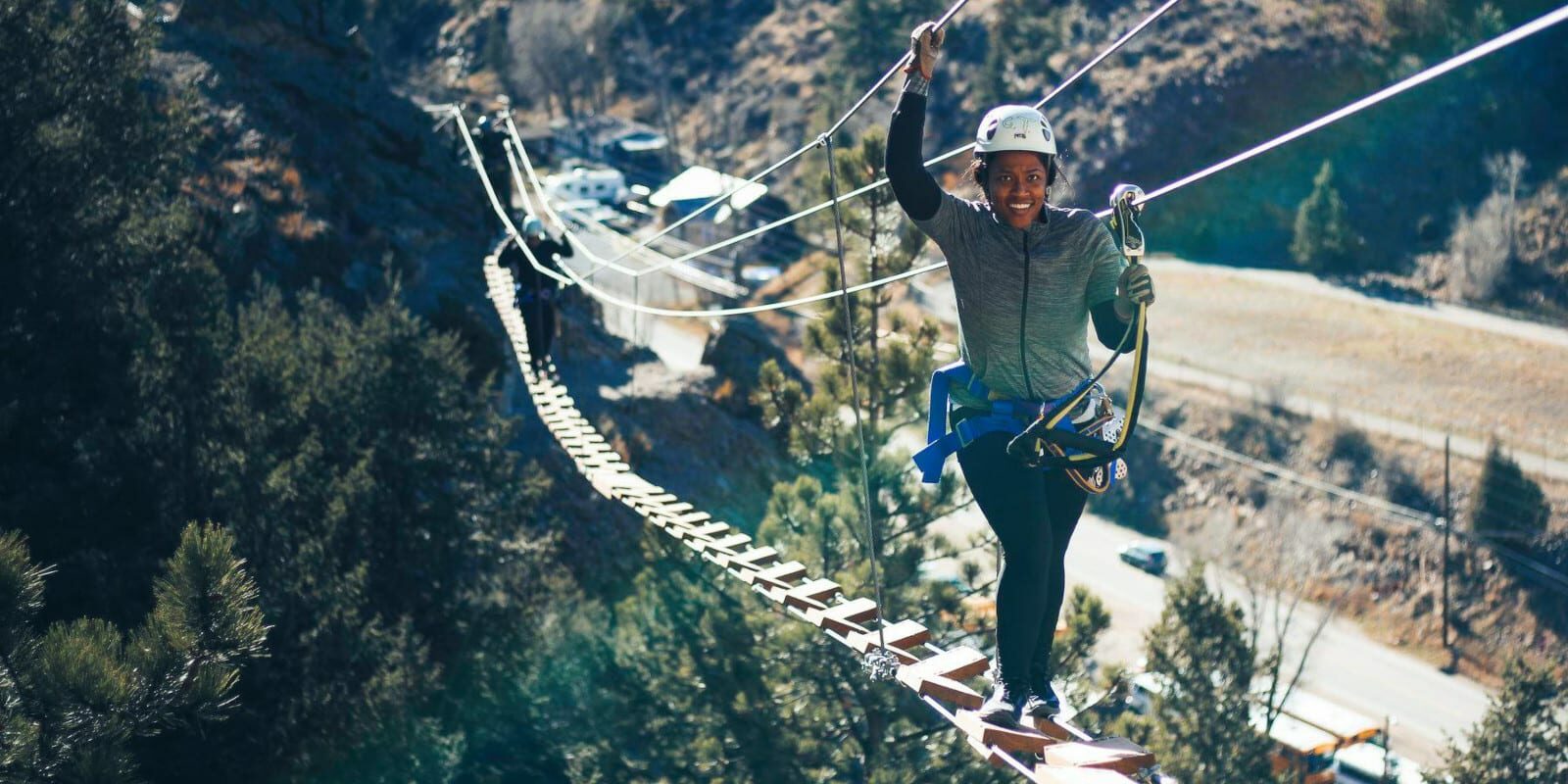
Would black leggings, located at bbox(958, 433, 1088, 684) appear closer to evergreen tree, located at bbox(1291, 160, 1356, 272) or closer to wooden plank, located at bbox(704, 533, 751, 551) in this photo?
wooden plank, located at bbox(704, 533, 751, 551)

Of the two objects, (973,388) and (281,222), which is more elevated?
(281,222)

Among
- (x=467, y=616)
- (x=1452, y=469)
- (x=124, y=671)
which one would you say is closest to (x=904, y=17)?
(x=1452, y=469)

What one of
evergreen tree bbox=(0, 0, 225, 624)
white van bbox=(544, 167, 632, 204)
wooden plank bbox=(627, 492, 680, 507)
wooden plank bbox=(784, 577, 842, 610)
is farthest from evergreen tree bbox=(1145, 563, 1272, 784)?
white van bbox=(544, 167, 632, 204)

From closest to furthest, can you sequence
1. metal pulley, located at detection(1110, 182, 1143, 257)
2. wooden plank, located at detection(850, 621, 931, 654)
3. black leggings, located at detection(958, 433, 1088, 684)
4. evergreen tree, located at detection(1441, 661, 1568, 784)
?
metal pulley, located at detection(1110, 182, 1143, 257) < black leggings, located at detection(958, 433, 1088, 684) < wooden plank, located at detection(850, 621, 931, 654) < evergreen tree, located at detection(1441, 661, 1568, 784)

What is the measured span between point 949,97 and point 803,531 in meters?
42.5

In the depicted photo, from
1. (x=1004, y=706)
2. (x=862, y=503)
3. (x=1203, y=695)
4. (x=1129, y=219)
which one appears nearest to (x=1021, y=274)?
(x=1129, y=219)

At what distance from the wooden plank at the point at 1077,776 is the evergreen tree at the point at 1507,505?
2907 cm

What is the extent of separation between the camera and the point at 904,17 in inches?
2172

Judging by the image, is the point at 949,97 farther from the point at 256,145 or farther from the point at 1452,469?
the point at 256,145

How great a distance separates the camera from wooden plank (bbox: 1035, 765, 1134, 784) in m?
4.25

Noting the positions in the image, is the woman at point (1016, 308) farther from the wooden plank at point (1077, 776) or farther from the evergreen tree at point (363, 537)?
the evergreen tree at point (363, 537)

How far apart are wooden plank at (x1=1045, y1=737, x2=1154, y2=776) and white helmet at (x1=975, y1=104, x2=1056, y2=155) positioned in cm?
200

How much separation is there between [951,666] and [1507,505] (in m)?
29.2

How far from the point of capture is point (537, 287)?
1409 cm
